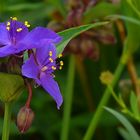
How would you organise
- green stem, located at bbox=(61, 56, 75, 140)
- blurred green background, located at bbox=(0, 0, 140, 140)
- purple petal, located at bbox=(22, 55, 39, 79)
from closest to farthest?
1. purple petal, located at bbox=(22, 55, 39, 79)
2. green stem, located at bbox=(61, 56, 75, 140)
3. blurred green background, located at bbox=(0, 0, 140, 140)

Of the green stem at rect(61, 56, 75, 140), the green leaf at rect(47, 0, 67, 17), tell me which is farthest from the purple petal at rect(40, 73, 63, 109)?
the green leaf at rect(47, 0, 67, 17)

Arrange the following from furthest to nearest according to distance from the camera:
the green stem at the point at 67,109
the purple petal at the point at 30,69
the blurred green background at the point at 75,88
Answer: the blurred green background at the point at 75,88 < the green stem at the point at 67,109 < the purple petal at the point at 30,69

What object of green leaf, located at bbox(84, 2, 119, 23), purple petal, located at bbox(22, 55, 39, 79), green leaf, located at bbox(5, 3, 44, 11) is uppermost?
purple petal, located at bbox(22, 55, 39, 79)

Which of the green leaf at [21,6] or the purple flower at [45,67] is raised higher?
the purple flower at [45,67]

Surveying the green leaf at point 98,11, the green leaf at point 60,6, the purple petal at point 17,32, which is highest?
the purple petal at point 17,32

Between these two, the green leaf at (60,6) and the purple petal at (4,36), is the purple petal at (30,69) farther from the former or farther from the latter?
the green leaf at (60,6)

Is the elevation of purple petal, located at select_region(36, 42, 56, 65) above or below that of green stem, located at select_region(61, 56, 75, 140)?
above

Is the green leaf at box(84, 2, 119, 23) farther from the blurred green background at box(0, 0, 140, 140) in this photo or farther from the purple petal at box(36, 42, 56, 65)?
the purple petal at box(36, 42, 56, 65)

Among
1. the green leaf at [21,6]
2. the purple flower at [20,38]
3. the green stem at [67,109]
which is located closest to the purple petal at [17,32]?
the purple flower at [20,38]
